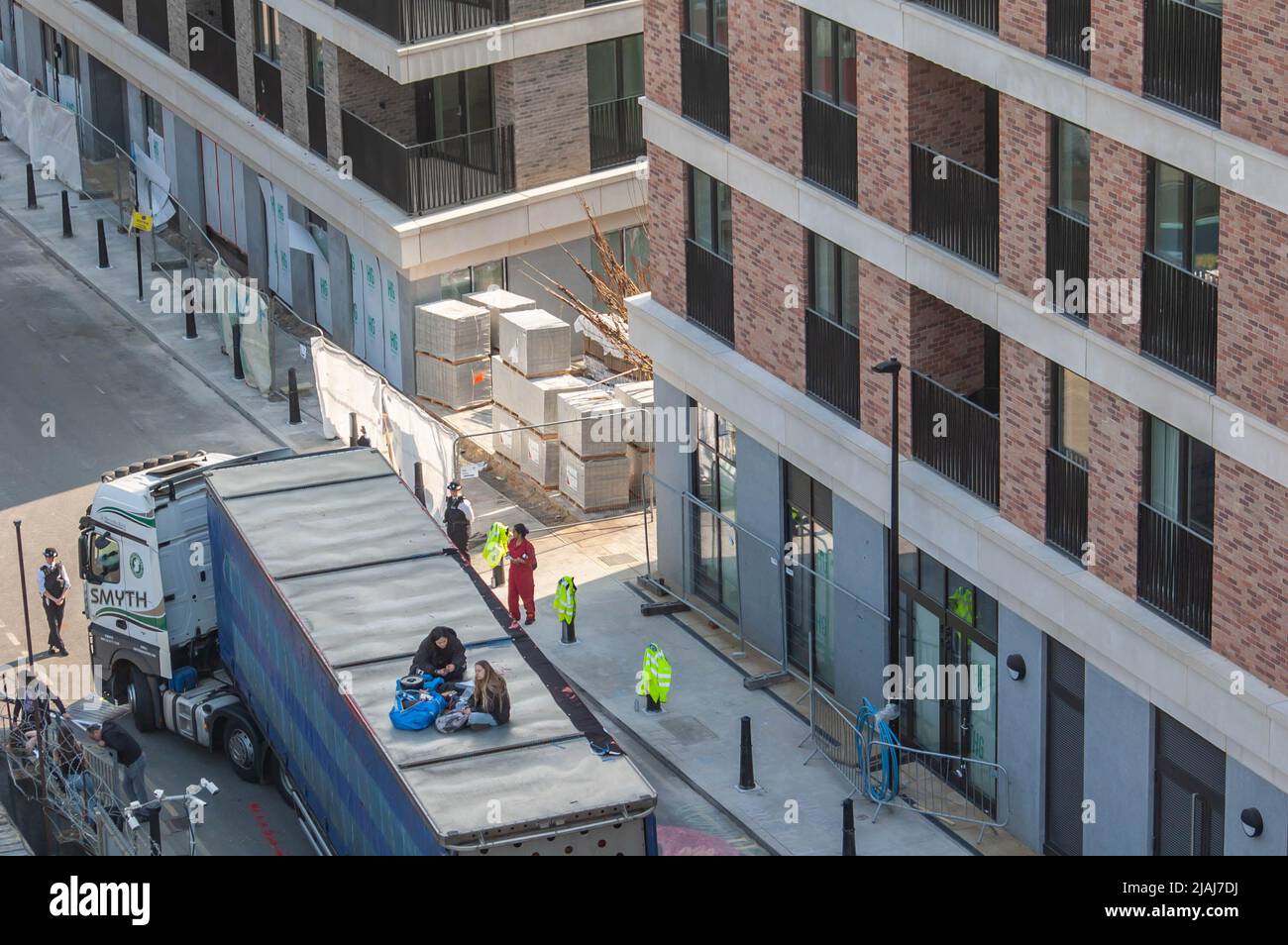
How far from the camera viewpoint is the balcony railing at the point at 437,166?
4478 centimetres

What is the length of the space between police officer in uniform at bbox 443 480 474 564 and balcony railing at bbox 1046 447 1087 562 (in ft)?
40.4

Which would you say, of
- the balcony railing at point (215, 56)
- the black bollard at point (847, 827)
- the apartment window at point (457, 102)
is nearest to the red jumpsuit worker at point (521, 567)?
the black bollard at point (847, 827)

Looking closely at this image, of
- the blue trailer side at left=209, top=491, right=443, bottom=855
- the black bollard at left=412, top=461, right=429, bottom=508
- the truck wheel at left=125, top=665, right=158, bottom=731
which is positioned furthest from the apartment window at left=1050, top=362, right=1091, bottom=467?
the black bollard at left=412, top=461, right=429, bottom=508

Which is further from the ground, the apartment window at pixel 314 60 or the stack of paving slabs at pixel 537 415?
the apartment window at pixel 314 60

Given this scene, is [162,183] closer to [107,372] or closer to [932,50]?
[107,372]

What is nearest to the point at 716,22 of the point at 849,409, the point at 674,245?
the point at 674,245

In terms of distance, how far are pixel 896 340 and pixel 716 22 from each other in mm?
6018

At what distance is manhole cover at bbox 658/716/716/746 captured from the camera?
33.2 m

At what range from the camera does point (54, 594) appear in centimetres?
3600

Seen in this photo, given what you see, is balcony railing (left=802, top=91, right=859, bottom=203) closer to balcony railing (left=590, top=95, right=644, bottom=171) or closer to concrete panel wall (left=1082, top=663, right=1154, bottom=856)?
concrete panel wall (left=1082, top=663, right=1154, bottom=856)

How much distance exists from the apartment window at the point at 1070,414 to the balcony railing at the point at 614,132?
20.0 metres

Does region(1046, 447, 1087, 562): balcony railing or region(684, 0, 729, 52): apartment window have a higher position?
region(684, 0, 729, 52): apartment window

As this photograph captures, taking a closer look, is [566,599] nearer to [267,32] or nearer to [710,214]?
[710,214]

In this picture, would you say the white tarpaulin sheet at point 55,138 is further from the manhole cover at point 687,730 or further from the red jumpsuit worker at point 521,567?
the manhole cover at point 687,730
